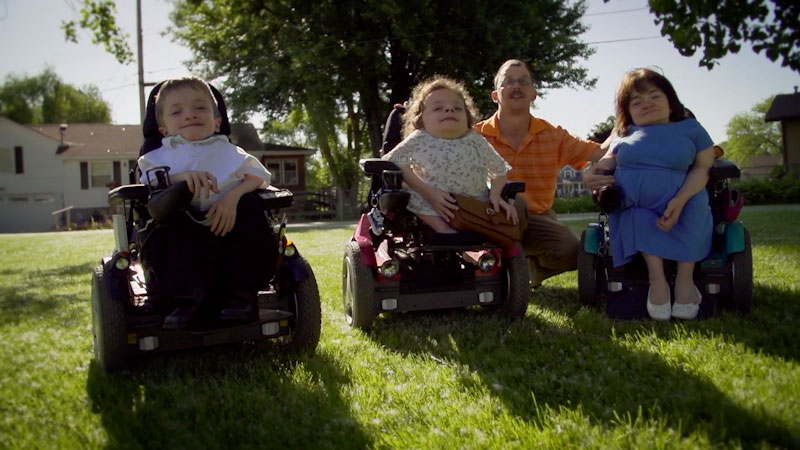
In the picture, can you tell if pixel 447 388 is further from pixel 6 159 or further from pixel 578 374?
pixel 6 159

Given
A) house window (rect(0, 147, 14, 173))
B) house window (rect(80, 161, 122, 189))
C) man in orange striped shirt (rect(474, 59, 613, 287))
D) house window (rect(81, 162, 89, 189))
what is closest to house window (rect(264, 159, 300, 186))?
house window (rect(80, 161, 122, 189))

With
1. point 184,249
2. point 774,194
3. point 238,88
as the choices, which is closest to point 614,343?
point 184,249

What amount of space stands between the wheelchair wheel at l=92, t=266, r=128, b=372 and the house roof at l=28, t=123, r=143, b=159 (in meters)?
33.1

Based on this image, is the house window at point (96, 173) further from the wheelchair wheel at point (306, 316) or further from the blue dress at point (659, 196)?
the blue dress at point (659, 196)

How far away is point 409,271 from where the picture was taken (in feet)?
12.5

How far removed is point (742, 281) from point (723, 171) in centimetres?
61

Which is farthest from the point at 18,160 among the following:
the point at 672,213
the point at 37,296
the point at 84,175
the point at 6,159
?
the point at 672,213

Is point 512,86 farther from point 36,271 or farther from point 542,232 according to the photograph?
point 36,271

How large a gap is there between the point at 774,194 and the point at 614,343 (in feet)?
64.5

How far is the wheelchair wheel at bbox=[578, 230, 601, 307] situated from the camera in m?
3.92

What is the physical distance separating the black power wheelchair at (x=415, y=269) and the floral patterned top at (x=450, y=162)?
17cm

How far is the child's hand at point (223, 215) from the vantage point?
274cm

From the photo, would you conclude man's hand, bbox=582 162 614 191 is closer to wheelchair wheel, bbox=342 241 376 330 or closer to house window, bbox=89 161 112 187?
wheelchair wheel, bbox=342 241 376 330

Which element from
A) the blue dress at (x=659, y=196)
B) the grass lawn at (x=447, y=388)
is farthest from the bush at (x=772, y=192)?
the blue dress at (x=659, y=196)
